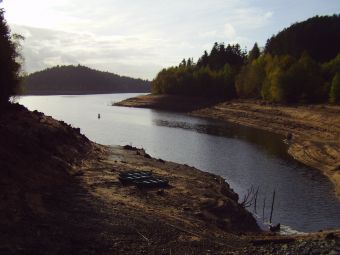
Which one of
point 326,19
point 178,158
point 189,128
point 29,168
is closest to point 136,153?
point 178,158

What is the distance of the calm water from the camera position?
38.6 m

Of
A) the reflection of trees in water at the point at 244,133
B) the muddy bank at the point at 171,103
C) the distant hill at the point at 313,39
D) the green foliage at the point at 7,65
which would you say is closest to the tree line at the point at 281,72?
the distant hill at the point at 313,39

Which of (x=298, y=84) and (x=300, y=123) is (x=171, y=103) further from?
(x=300, y=123)

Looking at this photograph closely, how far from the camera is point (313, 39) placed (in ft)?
528

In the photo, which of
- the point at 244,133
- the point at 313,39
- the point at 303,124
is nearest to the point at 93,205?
the point at 244,133

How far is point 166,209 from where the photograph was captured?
2989 cm

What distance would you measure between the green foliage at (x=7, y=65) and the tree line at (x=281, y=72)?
71.7 meters

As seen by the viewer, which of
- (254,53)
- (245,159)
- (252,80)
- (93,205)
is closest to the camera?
(93,205)

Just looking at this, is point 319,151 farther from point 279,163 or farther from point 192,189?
point 192,189

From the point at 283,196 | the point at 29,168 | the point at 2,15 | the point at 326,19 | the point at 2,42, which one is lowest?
the point at 283,196

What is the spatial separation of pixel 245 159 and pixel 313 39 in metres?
111

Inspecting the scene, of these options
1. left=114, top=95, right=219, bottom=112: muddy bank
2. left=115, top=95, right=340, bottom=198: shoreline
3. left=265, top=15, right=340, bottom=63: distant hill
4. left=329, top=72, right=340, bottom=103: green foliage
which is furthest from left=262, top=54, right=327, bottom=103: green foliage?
left=114, top=95, right=219, bottom=112: muddy bank

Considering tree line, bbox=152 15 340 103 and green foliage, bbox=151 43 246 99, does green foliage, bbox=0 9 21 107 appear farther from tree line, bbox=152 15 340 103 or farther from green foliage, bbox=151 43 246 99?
green foliage, bbox=151 43 246 99

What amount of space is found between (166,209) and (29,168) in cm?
955
